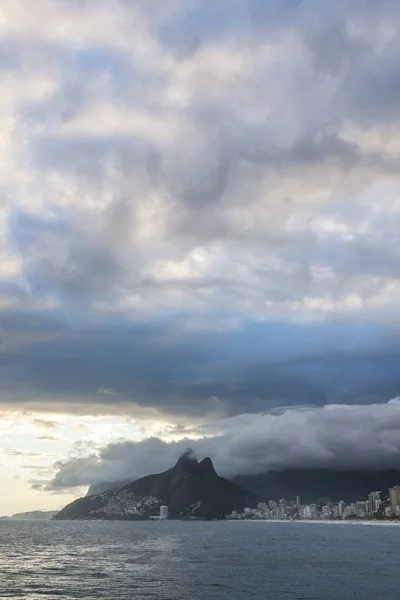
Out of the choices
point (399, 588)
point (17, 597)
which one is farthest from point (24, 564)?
point (399, 588)

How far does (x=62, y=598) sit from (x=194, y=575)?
43847mm

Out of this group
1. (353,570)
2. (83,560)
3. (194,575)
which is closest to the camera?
(194,575)

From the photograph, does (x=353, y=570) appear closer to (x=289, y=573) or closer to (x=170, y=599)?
(x=289, y=573)

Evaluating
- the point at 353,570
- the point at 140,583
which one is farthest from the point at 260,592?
the point at 353,570

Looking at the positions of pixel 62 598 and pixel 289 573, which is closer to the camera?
pixel 62 598

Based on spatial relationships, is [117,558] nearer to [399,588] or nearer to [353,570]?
[353,570]

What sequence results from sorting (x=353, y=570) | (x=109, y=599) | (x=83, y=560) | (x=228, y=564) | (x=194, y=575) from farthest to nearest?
1. (x=83, y=560)
2. (x=228, y=564)
3. (x=353, y=570)
4. (x=194, y=575)
5. (x=109, y=599)

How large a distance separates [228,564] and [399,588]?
59576 mm

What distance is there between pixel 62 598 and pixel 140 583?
23.3m

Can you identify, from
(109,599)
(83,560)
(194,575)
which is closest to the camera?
(109,599)

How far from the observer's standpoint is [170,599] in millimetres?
107438

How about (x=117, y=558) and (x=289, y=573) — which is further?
(x=117, y=558)

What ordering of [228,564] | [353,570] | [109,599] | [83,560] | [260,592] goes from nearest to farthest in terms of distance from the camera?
[109,599] < [260,592] < [353,570] < [228,564] < [83,560]

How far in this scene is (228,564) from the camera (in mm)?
174250
